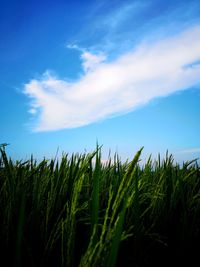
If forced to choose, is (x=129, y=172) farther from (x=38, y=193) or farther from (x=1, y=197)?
(x=1, y=197)

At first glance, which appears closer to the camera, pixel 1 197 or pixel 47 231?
pixel 47 231

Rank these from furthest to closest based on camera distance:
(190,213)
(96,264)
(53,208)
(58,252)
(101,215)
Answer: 1. (190,213)
2. (101,215)
3. (53,208)
4. (58,252)
5. (96,264)

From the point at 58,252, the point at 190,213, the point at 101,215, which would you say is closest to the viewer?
the point at 58,252

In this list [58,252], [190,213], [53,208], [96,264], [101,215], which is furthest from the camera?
[190,213]

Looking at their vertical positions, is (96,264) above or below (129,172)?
below

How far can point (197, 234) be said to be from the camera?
1265 millimetres

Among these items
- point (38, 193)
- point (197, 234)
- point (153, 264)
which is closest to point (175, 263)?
point (153, 264)

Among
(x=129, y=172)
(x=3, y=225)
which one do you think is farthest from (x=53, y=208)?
(x=129, y=172)

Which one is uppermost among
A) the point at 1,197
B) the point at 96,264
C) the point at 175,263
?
the point at 1,197

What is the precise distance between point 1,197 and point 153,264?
2.04 ft

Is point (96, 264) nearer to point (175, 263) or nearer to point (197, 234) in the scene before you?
point (175, 263)

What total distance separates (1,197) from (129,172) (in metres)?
0.70

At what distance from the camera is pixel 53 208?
102cm

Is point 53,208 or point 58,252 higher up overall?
point 53,208
